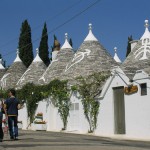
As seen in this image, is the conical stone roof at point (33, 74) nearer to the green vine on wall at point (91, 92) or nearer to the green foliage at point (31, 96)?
the green foliage at point (31, 96)

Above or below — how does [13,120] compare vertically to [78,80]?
below

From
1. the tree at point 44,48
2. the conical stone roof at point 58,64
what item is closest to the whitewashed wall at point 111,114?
the conical stone roof at point 58,64

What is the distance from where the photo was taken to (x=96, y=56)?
32.1 metres

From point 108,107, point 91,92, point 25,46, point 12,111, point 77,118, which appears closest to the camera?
point 12,111

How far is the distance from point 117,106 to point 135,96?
1990 millimetres

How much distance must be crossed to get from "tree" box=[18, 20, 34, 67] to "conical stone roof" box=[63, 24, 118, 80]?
2215cm

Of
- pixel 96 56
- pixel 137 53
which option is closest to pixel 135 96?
pixel 137 53

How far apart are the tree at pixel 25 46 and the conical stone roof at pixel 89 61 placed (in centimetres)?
2215

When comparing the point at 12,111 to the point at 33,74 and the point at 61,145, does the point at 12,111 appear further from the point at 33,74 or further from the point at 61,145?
the point at 33,74

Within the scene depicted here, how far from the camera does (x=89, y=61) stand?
104ft

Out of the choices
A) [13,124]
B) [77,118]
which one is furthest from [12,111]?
[77,118]

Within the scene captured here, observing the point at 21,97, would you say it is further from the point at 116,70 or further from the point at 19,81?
the point at 116,70

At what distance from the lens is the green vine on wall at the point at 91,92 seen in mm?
27059

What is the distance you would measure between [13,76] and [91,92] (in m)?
16.2
